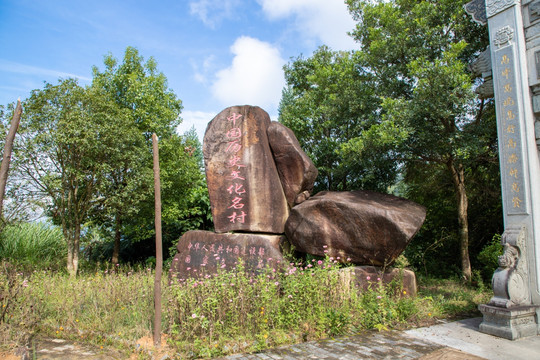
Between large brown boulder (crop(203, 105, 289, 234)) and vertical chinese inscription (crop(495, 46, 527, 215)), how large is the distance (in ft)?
11.6

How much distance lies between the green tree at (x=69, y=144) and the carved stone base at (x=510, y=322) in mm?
7989

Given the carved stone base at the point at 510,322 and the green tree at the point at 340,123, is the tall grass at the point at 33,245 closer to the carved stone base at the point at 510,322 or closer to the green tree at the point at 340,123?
the green tree at the point at 340,123

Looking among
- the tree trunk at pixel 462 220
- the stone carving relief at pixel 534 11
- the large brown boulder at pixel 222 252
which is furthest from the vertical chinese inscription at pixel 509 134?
the large brown boulder at pixel 222 252

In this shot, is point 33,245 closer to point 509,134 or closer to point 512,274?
point 512,274

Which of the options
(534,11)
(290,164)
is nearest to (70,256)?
(290,164)

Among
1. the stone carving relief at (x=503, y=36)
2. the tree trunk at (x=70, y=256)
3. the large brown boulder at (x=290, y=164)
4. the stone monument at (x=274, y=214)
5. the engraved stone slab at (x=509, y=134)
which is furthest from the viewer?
the tree trunk at (x=70, y=256)

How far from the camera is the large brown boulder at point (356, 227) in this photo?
5.83 m

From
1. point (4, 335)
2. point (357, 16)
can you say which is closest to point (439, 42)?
point (357, 16)

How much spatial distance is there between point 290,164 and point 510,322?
403 cm

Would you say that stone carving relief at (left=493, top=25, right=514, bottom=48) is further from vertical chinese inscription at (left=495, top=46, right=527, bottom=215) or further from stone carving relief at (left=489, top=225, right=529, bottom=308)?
stone carving relief at (left=489, top=225, right=529, bottom=308)

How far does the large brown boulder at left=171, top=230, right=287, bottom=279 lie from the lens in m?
6.42

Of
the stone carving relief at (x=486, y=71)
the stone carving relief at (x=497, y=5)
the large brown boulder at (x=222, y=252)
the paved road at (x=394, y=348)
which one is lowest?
the paved road at (x=394, y=348)

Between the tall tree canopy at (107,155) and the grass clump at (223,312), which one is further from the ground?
the tall tree canopy at (107,155)

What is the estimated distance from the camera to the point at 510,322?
15.2 feet
